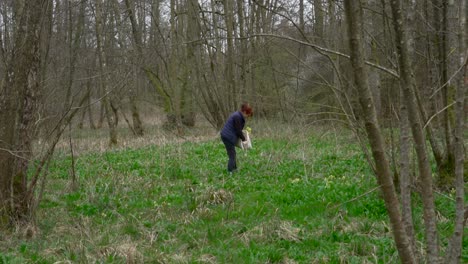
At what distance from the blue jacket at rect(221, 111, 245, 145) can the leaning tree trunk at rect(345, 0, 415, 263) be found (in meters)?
8.51

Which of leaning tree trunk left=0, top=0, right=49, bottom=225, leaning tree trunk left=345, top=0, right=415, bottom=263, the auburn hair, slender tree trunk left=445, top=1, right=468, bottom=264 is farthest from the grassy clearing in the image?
the auburn hair

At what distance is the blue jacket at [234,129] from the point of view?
35.4ft

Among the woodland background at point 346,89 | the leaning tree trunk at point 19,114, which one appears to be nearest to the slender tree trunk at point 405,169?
the woodland background at point 346,89

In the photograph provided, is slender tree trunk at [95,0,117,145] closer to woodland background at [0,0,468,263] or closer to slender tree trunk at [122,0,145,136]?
woodland background at [0,0,468,263]

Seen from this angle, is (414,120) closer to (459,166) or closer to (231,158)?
(459,166)

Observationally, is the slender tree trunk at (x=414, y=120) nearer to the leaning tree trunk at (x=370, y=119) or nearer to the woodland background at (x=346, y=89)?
the woodland background at (x=346, y=89)

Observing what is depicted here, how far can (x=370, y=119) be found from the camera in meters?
2.16

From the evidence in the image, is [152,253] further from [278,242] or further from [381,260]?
[381,260]

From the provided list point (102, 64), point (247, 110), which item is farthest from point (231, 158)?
point (102, 64)

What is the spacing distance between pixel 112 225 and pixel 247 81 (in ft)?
52.4

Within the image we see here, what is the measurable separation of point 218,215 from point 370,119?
5.33 metres

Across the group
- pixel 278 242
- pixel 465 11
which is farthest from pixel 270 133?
Result: pixel 465 11

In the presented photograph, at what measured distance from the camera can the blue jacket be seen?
425 inches

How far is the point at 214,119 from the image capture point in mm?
21891
